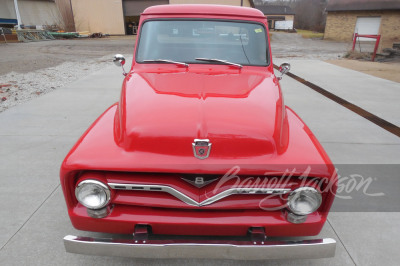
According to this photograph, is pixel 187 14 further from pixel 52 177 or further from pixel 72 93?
pixel 72 93

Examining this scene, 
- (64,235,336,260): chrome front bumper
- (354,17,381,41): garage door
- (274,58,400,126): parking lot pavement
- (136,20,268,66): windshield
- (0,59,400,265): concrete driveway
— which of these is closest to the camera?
(64,235,336,260): chrome front bumper

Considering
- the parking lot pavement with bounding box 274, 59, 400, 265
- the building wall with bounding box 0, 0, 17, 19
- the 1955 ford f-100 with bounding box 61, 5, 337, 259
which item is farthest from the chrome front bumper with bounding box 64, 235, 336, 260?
the building wall with bounding box 0, 0, 17, 19

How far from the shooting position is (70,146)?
3979mm

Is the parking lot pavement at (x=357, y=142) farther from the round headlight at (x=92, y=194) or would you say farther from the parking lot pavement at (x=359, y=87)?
the round headlight at (x=92, y=194)

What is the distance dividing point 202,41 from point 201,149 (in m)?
1.73

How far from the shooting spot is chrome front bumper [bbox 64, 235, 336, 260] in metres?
1.67

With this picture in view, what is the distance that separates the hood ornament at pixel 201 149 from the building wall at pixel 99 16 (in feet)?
107

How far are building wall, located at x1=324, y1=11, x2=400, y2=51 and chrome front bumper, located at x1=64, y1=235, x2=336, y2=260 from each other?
28.2 metres

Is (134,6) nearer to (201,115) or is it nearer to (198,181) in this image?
(201,115)

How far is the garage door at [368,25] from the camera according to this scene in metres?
26.8

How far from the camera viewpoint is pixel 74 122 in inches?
A: 193

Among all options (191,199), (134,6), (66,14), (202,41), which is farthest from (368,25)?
(191,199)

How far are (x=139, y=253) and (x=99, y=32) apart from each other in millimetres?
33662

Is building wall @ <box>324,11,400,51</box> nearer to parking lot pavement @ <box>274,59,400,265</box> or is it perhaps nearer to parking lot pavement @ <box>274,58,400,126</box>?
parking lot pavement @ <box>274,58,400,126</box>
